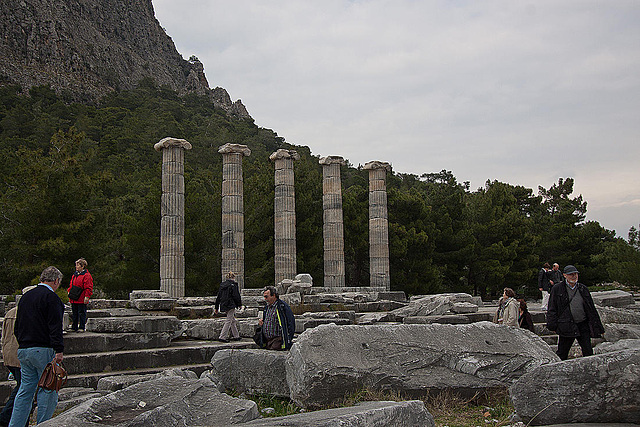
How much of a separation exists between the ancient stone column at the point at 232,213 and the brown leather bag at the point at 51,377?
1683 centimetres

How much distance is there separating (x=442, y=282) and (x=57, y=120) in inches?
1582

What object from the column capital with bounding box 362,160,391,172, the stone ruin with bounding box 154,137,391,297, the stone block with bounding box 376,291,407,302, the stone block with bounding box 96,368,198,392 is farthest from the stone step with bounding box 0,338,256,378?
the column capital with bounding box 362,160,391,172

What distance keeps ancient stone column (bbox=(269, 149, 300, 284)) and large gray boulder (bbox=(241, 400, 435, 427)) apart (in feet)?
62.3

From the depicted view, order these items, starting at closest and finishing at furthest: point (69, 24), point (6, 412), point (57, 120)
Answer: point (6, 412), point (57, 120), point (69, 24)

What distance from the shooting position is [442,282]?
1233 inches

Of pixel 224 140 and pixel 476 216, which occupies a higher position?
pixel 224 140

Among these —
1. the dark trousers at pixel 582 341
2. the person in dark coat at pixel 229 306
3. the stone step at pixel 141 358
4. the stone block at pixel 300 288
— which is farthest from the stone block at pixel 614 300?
the stone step at pixel 141 358

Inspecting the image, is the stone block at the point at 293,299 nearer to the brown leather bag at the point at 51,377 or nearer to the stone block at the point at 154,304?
the stone block at the point at 154,304

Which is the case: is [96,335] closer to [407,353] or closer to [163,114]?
[407,353]

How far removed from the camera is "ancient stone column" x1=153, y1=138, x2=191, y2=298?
70.7ft

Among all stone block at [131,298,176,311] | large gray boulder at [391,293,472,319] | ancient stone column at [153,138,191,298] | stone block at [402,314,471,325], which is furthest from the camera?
ancient stone column at [153,138,191,298]

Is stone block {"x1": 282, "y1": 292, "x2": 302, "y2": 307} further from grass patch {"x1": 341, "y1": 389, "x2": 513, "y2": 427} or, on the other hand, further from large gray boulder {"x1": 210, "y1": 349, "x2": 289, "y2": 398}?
grass patch {"x1": 341, "y1": 389, "x2": 513, "y2": 427}

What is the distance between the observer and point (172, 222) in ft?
72.1

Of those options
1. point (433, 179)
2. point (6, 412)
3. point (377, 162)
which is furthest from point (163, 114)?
point (6, 412)
